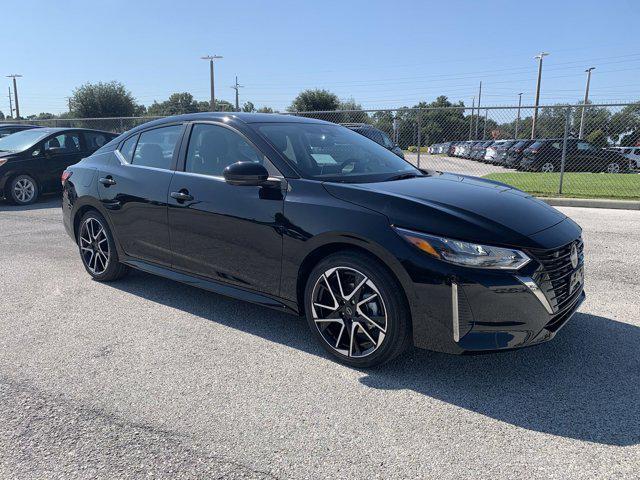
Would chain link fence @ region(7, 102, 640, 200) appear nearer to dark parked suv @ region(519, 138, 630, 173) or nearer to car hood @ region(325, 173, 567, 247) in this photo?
dark parked suv @ region(519, 138, 630, 173)

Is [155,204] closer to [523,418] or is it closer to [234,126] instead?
[234,126]

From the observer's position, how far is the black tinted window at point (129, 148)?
4.81m

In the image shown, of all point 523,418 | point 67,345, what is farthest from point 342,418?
point 67,345

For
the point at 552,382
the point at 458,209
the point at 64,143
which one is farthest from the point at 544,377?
the point at 64,143

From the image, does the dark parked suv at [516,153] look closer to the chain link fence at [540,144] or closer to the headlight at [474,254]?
the chain link fence at [540,144]

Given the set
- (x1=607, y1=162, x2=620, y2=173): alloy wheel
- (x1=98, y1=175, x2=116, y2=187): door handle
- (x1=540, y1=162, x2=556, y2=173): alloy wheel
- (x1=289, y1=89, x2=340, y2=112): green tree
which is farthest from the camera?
(x1=289, y1=89, x2=340, y2=112): green tree

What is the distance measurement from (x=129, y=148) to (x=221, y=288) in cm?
185

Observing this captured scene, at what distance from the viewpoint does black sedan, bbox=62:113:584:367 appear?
286 cm

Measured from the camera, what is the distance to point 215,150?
410 cm

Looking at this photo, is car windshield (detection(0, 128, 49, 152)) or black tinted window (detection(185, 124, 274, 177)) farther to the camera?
car windshield (detection(0, 128, 49, 152))

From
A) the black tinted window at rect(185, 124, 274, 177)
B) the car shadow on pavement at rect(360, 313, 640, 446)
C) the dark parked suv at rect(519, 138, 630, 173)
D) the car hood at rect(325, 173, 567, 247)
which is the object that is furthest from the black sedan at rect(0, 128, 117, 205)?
the dark parked suv at rect(519, 138, 630, 173)

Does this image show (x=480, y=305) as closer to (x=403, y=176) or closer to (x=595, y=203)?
(x=403, y=176)

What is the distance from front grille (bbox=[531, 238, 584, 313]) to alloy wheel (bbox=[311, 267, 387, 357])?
904 mm

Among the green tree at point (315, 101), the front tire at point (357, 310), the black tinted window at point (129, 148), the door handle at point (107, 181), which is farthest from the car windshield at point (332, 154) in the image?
the green tree at point (315, 101)
